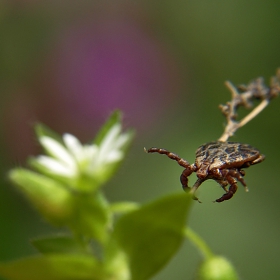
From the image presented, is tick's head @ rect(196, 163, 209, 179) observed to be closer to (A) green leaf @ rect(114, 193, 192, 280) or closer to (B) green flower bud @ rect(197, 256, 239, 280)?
(A) green leaf @ rect(114, 193, 192, 280)

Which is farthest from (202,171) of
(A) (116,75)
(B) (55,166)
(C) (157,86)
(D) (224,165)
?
(C) (157,86)

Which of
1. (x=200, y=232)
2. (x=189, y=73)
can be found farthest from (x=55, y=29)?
(x=200, y=232)

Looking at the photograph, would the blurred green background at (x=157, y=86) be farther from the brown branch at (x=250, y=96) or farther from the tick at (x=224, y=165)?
the tick at (x=224, y=165)

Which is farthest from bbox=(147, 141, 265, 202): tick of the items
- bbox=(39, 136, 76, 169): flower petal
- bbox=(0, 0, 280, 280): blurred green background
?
bbox=(0, 0, 280, 280): blurred green background

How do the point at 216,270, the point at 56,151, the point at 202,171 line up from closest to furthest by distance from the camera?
the point at 202,171, the point at 216,270, the point at 56,151

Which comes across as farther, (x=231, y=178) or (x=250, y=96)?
(x=250, y=96)

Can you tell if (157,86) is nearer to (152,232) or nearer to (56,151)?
(56,151)
